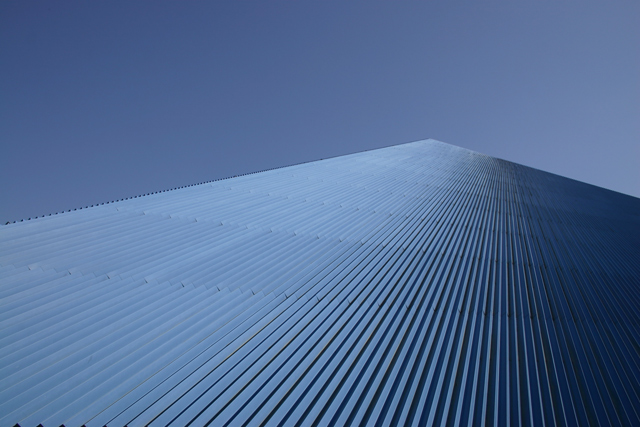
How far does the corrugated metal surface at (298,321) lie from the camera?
2465 millimetres

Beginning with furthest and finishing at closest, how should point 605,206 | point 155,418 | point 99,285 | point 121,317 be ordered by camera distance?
1. point 605,206
2. point 99,285
3. point 121,317
4. point 155,418

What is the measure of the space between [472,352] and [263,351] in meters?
2.06

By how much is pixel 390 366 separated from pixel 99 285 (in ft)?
10.4

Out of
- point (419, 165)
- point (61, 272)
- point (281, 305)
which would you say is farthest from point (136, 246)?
point (419, 165)

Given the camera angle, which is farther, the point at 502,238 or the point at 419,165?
the point at 419,165

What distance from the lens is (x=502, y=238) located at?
654 cm

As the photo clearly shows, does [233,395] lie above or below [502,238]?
above

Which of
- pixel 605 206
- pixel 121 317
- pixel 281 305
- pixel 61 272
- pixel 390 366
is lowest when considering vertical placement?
pixel 605 206

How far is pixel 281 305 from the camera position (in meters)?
3.55

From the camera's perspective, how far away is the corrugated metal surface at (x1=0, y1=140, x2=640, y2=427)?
8.09 ft

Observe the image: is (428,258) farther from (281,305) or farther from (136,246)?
(136,246)

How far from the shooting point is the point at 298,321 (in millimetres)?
3348

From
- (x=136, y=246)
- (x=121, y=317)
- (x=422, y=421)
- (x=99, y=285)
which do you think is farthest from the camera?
(x=136, y=246)

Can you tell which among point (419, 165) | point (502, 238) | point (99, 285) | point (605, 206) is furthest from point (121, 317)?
point (605, 206)
